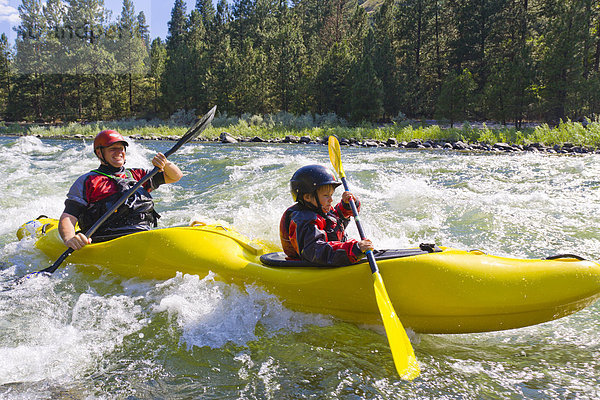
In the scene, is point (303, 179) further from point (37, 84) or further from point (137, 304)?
point (37, 84)

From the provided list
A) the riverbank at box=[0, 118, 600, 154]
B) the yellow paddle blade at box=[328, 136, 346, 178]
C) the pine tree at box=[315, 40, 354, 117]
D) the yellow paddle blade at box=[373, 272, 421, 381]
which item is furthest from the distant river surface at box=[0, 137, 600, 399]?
the pine tree at box=[315, 40, 354, 117]

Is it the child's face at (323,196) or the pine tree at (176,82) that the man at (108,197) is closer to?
the child's face at (323,196)

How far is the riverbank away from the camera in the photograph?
1615cm

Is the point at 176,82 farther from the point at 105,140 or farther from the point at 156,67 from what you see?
the point at 105,140

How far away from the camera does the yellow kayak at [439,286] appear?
2727 millimetres

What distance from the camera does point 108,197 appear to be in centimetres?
383

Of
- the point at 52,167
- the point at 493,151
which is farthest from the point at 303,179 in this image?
the point at 493,151

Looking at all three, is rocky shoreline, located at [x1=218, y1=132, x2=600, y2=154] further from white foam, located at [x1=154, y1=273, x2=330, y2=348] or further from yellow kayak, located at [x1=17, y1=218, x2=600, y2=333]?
white foam, located at [x1=154, y1=273, x2=330, y2=348]

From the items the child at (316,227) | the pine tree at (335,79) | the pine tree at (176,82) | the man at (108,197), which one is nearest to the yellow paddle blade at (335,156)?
the child at (316,227)

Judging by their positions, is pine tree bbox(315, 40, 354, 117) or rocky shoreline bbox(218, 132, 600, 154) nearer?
rocky shoreline bbox(218, 132, 600, 154)

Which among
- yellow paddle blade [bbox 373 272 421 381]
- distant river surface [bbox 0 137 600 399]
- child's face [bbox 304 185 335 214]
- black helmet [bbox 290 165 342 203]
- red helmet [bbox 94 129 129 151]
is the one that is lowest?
distant river surface [bbox 0 137 600 399]

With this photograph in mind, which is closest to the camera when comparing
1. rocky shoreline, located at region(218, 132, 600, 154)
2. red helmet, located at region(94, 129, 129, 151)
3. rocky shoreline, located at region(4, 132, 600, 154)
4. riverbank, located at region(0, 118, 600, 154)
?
red helmet, located at region(94, 129, 129, 151)

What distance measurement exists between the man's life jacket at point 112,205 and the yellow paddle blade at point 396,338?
2.32 m

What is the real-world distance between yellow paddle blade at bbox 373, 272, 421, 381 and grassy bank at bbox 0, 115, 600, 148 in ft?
52.0
